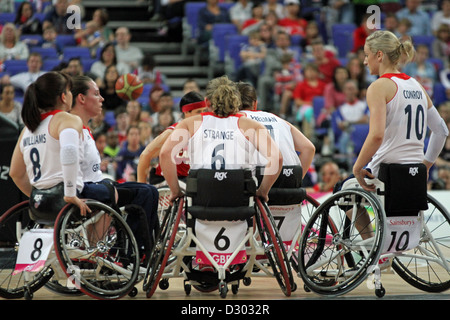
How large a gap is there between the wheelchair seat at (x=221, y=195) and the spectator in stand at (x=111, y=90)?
6347 millimetres

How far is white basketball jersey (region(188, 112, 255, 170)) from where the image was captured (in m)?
5.46

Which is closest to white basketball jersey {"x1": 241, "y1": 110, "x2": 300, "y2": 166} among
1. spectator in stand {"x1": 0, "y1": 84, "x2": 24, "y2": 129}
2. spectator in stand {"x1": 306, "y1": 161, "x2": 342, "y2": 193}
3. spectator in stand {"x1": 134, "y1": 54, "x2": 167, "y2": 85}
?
spectator in stand {"x1": 306, "y1": 161, "x2": 342, "y2": 193}

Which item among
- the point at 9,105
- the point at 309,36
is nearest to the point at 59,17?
the point at 9,105

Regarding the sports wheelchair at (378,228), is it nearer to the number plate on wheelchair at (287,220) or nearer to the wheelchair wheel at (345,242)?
the wheelchair wheel at (345,242)

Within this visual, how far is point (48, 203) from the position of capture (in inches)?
208

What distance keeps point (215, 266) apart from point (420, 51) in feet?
27.8

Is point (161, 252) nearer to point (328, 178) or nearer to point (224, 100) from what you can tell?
point (224, 100)

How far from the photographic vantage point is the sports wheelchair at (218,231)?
531 centimetres

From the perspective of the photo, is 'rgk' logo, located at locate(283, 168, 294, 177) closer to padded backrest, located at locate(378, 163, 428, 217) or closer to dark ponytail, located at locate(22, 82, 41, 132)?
padded backrest, located at locate(378, 163, 428, 217)

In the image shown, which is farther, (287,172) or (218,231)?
(287,172)

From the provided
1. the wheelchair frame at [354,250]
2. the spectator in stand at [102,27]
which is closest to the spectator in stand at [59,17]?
the spectator in stand at [102,27]

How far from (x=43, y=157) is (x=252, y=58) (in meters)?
7.62

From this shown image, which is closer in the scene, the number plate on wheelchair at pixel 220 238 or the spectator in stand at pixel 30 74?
the number plate on wheelchair at pixel 220 238
